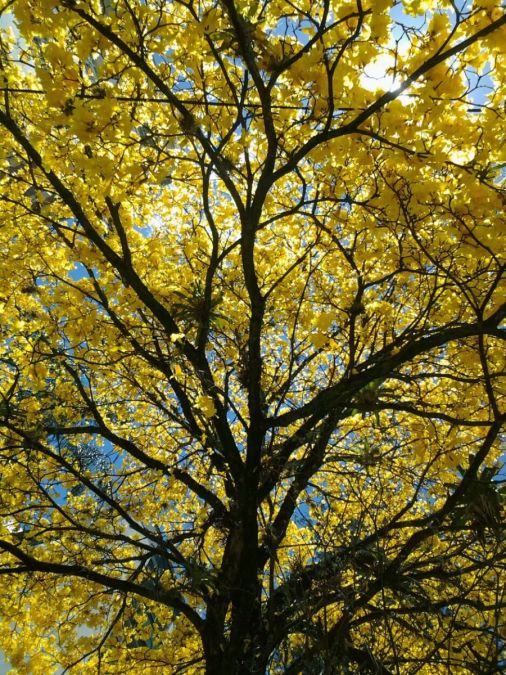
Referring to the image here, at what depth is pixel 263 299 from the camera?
11.1 feet

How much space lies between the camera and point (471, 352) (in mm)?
3760

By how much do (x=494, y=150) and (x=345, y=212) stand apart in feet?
4.64

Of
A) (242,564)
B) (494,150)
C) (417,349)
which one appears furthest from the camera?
(242,564)

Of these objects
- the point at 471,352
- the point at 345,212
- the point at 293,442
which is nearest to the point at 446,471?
the point at 471,352

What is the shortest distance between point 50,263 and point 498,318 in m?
4.03

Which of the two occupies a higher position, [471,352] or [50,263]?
[50,263]

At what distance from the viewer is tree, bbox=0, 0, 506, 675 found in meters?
2.13

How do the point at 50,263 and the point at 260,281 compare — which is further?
the point at 260,281

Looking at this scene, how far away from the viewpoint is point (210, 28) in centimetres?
207

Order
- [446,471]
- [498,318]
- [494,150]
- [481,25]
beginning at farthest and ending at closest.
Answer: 1. [446,471]
2. [498,318]
3. [494,150]
4. [481,25]

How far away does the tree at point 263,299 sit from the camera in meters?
2.13

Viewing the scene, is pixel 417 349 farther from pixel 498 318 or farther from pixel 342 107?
pixel 342 107

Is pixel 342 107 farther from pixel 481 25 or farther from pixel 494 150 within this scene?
pixel 494 150

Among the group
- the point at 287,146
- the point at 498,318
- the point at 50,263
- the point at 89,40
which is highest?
the point at 50,263
